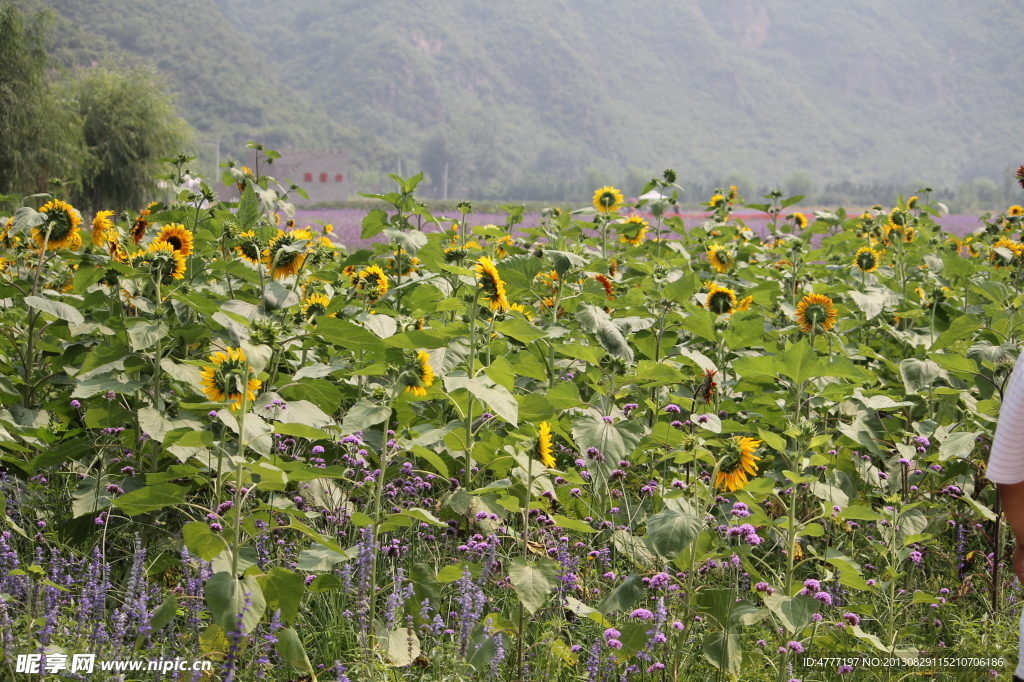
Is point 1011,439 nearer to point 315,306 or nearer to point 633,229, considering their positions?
point 315,306

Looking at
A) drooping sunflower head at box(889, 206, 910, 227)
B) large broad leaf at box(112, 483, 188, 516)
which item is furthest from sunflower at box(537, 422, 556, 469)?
drooping sunflower head at box(889, 206, 910, 227)

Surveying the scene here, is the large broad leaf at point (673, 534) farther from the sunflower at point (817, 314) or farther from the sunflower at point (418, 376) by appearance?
the sunflower at point (817, 314)

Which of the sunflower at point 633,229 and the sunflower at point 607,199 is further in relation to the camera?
the sunflower at point 633,229

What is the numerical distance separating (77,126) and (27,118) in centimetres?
162

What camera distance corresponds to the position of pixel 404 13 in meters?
131

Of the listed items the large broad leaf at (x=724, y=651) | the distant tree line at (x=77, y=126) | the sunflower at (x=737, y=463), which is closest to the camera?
the large broad leaf at (x=724, y=651)

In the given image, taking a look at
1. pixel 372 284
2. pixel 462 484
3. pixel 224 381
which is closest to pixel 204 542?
pixel 224 381

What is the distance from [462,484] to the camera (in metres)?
2.66

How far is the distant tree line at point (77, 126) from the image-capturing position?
18672 millimetres

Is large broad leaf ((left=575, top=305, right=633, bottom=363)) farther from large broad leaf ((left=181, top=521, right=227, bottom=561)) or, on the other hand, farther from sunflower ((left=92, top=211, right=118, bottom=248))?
sunflower ((left=92, top=211, right=118, bottom=248))

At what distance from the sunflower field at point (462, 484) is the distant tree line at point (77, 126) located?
1227cm

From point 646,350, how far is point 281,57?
434ft

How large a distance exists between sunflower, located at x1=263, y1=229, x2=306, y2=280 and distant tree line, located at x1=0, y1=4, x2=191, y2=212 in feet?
39.7

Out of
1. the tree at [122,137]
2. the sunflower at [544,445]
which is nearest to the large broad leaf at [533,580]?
the sunflower at [544,445]
